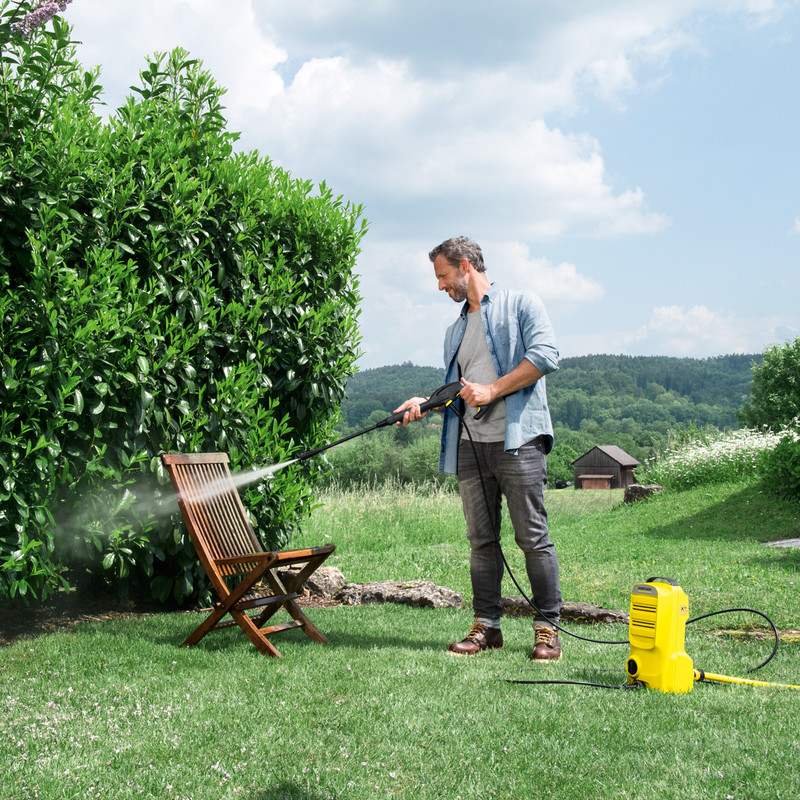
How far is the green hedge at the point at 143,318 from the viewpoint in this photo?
14.3 feet

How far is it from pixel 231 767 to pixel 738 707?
2.17m

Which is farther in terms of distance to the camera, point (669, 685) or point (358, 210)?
point (358, 210)

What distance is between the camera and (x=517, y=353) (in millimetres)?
4340

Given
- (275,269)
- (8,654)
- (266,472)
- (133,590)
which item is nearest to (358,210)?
(275,269)

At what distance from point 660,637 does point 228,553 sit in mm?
2628

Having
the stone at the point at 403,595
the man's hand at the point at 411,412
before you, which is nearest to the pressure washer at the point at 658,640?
the man's hand at the point at 411,412

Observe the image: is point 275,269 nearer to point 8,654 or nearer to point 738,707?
point 8,654

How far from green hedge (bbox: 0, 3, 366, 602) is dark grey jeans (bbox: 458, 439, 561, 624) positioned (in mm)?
1854

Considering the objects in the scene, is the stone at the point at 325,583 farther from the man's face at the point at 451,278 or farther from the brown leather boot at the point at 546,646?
the man's face at the point at 451,278

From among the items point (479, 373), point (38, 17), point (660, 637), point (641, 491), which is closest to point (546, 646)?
point (660, 637)

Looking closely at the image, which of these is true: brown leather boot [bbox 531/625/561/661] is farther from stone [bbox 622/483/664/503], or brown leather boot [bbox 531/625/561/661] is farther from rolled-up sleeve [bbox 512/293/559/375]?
stone [bbox 622/483/664/503]

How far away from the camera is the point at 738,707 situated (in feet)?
10.5

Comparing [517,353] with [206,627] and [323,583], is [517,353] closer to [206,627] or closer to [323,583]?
[206,627]

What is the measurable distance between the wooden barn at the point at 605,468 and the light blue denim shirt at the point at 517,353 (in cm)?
4803
